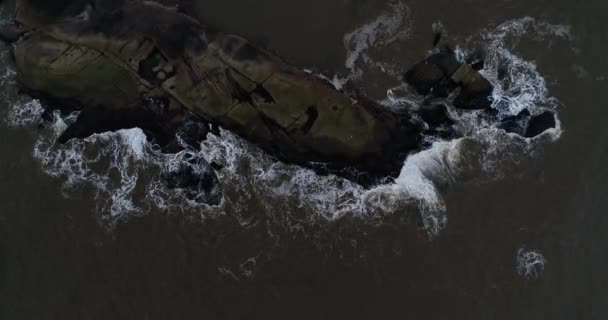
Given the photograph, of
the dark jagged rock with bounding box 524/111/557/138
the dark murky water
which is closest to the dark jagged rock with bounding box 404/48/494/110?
the dark murky water

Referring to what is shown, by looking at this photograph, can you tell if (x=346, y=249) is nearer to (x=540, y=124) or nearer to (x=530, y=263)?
(x=530, y=263)

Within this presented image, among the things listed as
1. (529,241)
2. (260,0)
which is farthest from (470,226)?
(260,0)

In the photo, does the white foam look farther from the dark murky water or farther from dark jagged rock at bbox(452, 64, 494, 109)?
dark jagged rock at bbox(452, 64, 494, 109)

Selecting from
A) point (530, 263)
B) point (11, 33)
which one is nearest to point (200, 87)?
point (11, 33)

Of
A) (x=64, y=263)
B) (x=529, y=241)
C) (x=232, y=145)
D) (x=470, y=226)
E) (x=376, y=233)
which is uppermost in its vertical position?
(x=529, y=241)

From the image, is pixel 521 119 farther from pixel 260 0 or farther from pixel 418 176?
pixel 260 0

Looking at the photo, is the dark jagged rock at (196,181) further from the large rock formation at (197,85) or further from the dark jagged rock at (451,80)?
the dark jagged rock at (451,80)

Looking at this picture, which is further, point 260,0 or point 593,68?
point 260,0

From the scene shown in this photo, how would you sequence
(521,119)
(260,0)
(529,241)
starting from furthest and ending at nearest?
(260,0) < (521,119) < (529,241)
